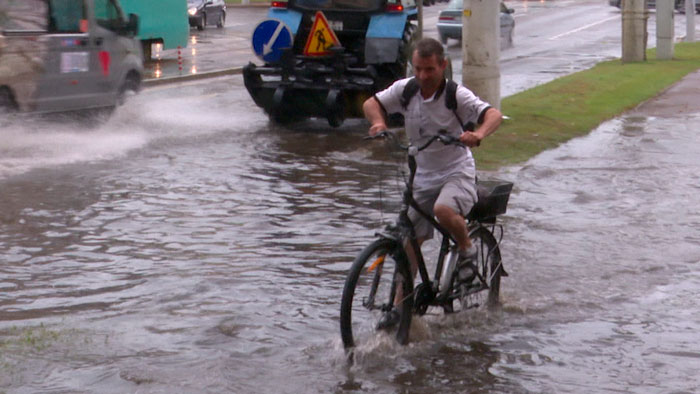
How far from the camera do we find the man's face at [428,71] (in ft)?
20.7

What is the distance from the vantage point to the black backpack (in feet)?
21.1

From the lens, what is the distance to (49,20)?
1480cm

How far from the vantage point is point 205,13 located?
42062mm

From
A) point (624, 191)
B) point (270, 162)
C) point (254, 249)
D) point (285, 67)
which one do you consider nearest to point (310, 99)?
point (285, 67)

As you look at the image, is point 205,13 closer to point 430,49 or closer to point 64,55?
point 64,55

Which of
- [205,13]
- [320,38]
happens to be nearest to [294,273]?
[320,38]

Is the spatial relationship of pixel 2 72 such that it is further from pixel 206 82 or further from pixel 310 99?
pixel 206 82

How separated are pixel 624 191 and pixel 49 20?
25.3 feet

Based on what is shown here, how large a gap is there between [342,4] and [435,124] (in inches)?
455

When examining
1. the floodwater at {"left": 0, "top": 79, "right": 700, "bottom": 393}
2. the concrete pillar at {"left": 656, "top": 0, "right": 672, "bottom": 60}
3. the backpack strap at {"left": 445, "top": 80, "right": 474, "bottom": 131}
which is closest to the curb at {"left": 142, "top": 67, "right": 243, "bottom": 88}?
the floodwater at {"left": 0, "top": 79, "right": 700, "bottom": 393}

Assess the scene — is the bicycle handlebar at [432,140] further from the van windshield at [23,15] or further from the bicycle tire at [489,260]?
the van windshield at [23,15]

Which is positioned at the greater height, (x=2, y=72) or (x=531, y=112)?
(x=2, y=72)

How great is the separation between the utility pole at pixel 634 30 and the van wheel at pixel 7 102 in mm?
17785

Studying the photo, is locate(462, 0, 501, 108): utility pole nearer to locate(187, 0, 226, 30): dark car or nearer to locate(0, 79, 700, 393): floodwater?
locate(0, 79, 700, 393): floodwater
